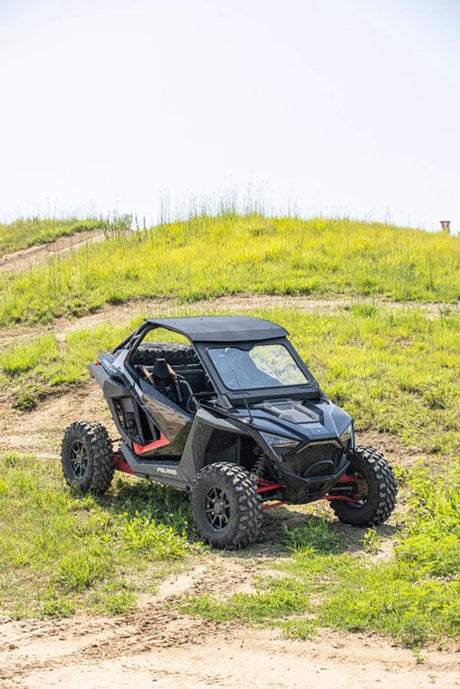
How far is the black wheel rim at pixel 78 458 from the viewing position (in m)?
9.40

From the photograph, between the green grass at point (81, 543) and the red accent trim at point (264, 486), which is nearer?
the green grass at point (81, 543)

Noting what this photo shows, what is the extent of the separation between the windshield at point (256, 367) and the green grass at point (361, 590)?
4.56 feet

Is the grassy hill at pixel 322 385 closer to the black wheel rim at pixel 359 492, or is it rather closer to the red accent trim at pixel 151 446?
the black wheel rim at pixel 359 492

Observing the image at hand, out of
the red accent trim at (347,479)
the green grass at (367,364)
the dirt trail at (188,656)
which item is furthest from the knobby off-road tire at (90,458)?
the green grass at (367,364)

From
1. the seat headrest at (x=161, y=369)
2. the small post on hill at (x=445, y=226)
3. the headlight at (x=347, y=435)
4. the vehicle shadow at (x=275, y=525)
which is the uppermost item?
the small post on hill at (x=445, y=226)

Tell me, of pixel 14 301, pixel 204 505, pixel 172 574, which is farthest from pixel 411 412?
pixel 14 301

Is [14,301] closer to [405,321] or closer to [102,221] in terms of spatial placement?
[405,321]

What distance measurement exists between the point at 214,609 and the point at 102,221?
2531 cm

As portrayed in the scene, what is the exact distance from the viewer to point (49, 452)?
11.8 meters

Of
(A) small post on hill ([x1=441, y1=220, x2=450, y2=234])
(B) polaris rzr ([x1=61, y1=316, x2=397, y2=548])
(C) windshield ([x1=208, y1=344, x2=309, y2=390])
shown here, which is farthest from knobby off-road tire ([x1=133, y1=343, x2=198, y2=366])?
(A) small post on hill ([x1=441, y1=220, x2=450, y2=234])

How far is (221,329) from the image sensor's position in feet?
28.5

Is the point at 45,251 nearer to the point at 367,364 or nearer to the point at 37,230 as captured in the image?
the point at 37,230

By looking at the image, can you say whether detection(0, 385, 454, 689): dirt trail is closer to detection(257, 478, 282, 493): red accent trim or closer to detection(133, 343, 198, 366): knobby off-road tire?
A: detection(257, 478, 282, 493): red accent trim

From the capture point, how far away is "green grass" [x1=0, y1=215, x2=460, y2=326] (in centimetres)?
1903
